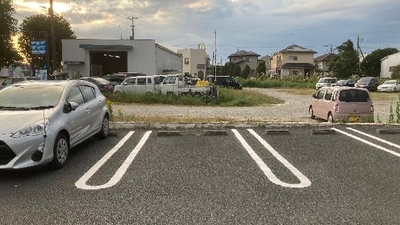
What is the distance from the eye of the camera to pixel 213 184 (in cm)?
509

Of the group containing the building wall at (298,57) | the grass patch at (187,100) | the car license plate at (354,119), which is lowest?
the car license plate at (354,119)

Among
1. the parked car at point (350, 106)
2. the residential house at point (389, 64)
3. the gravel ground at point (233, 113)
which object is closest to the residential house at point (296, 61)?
the residential house at point (389, 64)

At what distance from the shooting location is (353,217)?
3924 millimetres

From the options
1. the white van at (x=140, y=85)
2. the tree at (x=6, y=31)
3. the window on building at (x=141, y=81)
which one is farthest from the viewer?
the tree at (x=6, y=31)

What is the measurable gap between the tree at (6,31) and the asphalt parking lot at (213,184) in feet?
100

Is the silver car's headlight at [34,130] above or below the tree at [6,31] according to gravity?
below

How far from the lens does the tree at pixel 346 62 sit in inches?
2136

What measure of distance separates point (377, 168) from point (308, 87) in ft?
137

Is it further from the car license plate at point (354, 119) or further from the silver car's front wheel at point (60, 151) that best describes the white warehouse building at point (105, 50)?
the silver car's front wheel at point (60, 151)

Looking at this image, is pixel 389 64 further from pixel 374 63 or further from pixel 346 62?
pixel 346 62

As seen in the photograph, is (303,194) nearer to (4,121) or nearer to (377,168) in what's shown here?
(377,168)

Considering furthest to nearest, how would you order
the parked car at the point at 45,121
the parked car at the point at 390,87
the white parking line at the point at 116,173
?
the parked car at the point at 390,87, the parked car at the point at 45,121, the white parking line at the point at 116,173

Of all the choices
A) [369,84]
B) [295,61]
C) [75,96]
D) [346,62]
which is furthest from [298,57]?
[75,96]

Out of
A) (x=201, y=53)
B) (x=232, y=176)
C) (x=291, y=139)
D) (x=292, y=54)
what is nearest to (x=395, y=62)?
(x=292, y=54)
